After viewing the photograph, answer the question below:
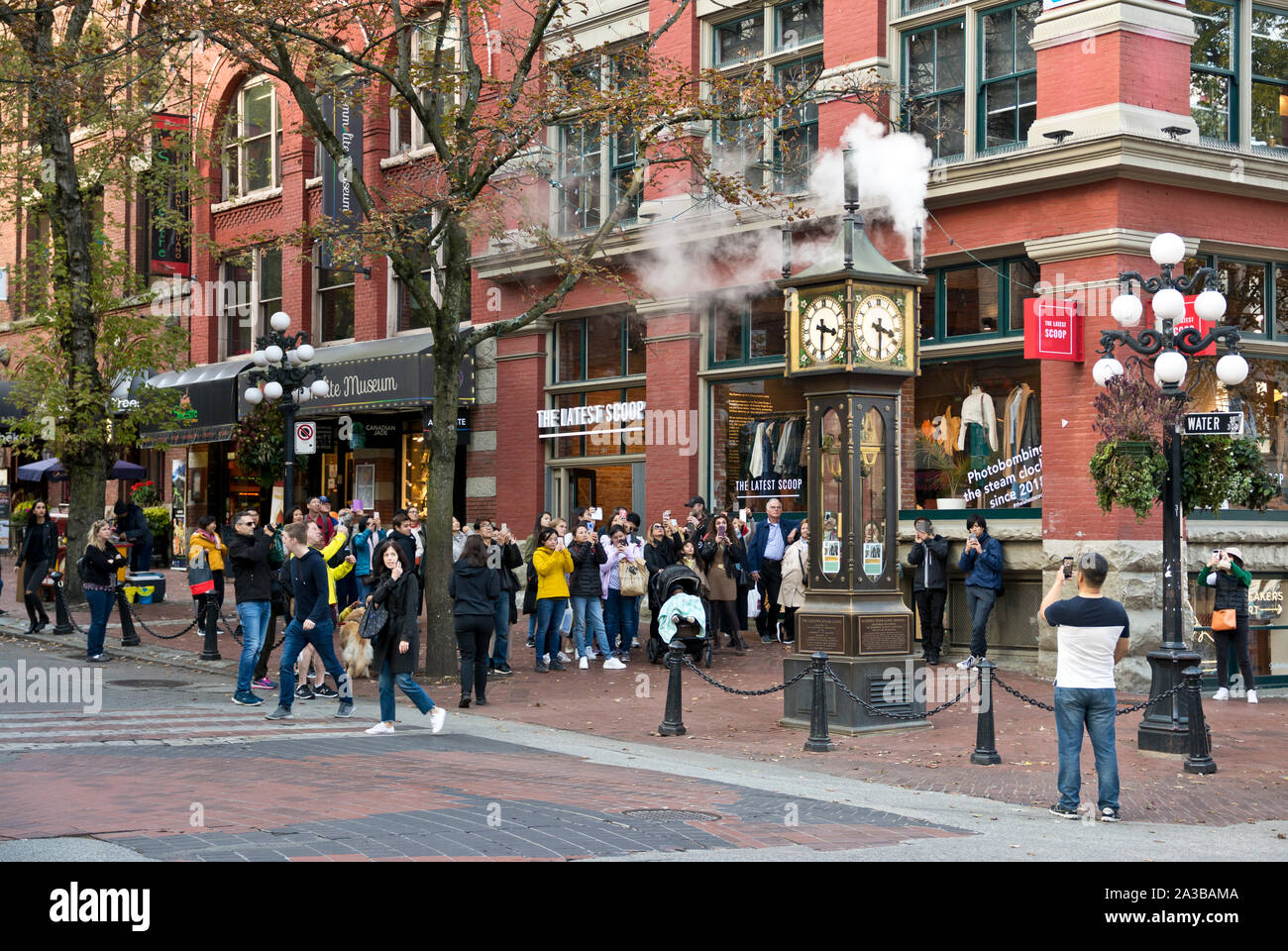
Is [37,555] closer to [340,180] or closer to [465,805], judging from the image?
[340,180]

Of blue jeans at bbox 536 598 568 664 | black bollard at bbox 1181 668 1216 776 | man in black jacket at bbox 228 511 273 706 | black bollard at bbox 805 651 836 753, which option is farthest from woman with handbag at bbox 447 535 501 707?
black bollard at bbox 1181 668 1216 776

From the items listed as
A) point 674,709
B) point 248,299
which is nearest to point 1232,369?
point 674,709

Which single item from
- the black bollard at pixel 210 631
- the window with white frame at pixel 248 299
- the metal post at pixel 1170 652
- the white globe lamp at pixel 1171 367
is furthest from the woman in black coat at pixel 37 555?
the white globe lamp at pixel 1171 367

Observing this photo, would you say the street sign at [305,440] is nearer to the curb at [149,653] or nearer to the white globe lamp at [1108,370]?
the curb at [149,653]

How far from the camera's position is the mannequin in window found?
58.5ft

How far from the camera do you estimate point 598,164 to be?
2316 centimetres

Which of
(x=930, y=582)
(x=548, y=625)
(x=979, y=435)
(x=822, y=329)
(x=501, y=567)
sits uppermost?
(x=822, y=329)

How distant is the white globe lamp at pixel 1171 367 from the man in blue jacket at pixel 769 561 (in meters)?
7.20

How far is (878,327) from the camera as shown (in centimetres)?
1350

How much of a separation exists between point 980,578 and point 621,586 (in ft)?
14.4

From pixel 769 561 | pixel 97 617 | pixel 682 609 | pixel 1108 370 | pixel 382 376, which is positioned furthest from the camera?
pixel 382 376

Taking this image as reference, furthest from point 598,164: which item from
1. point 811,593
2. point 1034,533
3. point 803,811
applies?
point 803,811

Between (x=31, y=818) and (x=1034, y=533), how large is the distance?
39.8 feet

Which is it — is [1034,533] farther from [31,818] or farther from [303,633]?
[31,818]
